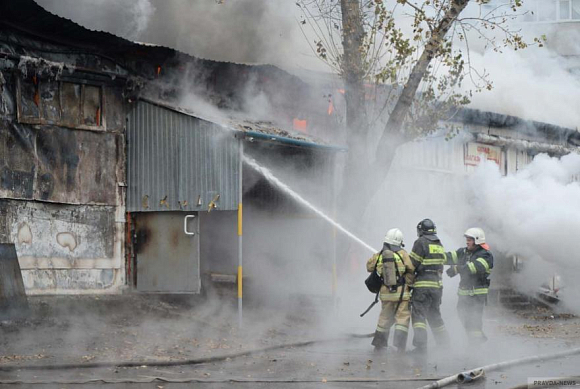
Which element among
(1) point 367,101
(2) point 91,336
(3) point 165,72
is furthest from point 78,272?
(1) point 367,101

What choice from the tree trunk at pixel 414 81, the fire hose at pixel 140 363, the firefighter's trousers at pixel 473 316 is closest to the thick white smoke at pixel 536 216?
the tree trunk at pixel 414 81

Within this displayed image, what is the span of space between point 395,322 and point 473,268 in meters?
1.35

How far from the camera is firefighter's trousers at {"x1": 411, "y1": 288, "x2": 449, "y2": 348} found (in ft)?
33.1

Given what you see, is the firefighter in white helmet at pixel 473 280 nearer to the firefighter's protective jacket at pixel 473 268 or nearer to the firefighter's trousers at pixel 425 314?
the firefighter's protective jacket at pixel 473 268

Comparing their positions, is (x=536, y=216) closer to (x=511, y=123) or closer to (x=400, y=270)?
(x=400, y=270)

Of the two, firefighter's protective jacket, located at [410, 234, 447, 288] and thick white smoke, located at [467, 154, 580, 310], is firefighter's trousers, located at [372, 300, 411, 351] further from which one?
thick white smoke, located at [467, 154, 580, 310]

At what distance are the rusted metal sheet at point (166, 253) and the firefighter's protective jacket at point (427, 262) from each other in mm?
3310

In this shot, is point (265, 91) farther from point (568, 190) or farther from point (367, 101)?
point (568, 190)

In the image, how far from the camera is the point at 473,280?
11.0 metres

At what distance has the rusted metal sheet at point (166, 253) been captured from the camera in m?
11.7

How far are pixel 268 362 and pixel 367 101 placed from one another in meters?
6.66

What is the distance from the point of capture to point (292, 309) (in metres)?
13.5

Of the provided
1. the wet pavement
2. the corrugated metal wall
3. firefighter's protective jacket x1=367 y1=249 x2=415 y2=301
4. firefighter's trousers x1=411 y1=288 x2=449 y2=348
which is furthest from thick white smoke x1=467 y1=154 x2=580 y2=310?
the corrugated metal wall

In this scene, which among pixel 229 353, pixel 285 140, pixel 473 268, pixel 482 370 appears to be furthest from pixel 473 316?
pixel 285 140
